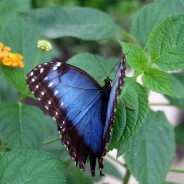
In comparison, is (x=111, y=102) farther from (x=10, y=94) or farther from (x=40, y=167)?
(x=10, y=94)

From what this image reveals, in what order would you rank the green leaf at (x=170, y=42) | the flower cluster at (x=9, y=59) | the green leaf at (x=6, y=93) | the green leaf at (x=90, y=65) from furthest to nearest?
the green leaf at (x=6, y=93), the green leaf at (x=90, y=65), the flower cluster at (x=9, y=59), the green leaf at (x=170, y=42)

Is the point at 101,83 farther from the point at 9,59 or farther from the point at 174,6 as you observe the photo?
the point at 174,6

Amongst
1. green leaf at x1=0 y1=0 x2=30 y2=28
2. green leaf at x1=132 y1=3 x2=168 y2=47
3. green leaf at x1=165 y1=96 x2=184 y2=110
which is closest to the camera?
green leaf at x1=132 y1=3 x2=168 y2=47

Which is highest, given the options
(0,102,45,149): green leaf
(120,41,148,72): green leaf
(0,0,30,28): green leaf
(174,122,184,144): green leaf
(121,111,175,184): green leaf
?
(120,41,148,72): green leaf

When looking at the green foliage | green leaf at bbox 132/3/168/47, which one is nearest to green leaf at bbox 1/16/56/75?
the green foliage

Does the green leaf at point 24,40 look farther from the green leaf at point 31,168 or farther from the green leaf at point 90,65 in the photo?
the green leaf at point 31,168

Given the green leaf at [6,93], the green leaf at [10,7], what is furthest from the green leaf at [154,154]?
the green leaf at [10,7]

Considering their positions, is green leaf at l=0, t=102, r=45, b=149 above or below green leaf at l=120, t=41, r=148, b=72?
below

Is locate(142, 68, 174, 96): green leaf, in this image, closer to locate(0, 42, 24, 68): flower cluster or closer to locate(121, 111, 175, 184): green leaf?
locate(121, 111, 175, 184): green leaf
